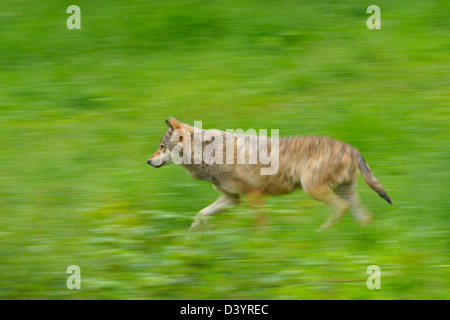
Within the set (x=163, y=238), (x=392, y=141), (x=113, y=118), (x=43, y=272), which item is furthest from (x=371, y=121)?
(x=43, y=272)

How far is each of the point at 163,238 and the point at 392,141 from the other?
411 cm

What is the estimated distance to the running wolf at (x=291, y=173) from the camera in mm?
8078

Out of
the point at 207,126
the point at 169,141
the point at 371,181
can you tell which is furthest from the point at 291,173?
the point at 207,126

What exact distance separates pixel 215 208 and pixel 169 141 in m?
0.97

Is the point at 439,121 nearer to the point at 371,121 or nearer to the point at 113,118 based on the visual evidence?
the point at 371,121

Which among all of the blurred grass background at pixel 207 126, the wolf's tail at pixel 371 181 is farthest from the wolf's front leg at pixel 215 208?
the wolf's tail at pixel 371 181

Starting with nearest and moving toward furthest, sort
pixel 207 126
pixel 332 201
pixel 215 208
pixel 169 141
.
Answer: pixel 332 201 → pixel 215 208 → pixel 169 141 → pixel 207 126

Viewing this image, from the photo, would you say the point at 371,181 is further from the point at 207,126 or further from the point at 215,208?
the point at 207,126

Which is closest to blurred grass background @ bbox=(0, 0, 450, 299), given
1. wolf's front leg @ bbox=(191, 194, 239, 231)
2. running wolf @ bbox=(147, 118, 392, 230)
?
wolf's front leg @ bbox=(191, 194, 239, 231)

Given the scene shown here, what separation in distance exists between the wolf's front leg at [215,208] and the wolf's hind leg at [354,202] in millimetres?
1070

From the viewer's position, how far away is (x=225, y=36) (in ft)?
46.1

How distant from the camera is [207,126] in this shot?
433 inches

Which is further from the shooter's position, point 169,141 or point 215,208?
point 169,141

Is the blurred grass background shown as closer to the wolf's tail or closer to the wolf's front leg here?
the wolf's front leg
